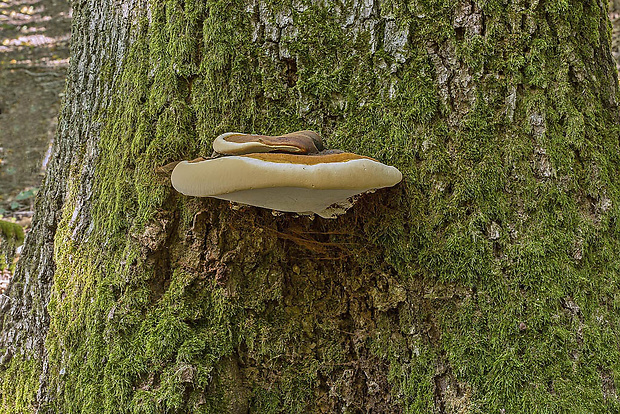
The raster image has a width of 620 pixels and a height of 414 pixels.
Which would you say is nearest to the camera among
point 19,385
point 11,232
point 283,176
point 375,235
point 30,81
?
point 283,176

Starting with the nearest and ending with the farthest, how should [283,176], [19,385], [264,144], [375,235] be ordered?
[283,176] < [264,144] < [375,235] < [19,385]

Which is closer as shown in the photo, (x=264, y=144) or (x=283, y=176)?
(x=283, y=176)

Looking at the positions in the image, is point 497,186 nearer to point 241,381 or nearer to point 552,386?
point 552,386

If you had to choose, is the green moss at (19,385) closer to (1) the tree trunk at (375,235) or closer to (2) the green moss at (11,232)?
(1) the tree trunk at (375,235)

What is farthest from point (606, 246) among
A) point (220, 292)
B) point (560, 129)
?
point (220, 292)

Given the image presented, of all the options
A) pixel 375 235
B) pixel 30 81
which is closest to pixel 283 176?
pixel 375 235

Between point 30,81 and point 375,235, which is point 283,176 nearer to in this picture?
point 375,235
